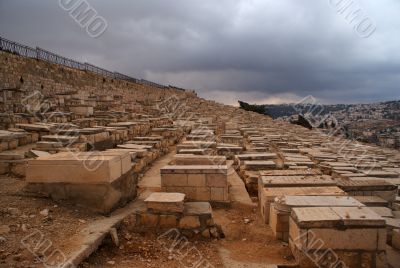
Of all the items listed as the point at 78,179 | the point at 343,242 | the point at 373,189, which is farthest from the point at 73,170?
the point at 373,189

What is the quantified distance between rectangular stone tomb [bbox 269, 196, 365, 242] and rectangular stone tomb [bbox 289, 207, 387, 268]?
687 millimetres

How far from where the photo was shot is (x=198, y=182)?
5.79 m

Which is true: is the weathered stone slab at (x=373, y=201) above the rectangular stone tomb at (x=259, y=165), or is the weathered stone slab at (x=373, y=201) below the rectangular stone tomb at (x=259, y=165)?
below

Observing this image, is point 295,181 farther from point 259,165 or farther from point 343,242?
point 343,242

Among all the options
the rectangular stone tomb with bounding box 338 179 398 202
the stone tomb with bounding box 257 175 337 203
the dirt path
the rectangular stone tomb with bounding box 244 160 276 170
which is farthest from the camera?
the rectangular stone tomb with bounding box 244 160 276 170

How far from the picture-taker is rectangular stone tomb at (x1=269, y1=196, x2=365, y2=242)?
4.30 meters

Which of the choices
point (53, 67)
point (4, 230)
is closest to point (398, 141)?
point (53, 67)

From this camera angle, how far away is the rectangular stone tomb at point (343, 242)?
11.6 feet

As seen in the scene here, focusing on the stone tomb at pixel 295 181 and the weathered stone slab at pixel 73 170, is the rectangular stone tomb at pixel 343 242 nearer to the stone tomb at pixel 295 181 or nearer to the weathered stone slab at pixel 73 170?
the stone tomb at pixel 295 181

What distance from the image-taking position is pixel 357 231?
3.53 m

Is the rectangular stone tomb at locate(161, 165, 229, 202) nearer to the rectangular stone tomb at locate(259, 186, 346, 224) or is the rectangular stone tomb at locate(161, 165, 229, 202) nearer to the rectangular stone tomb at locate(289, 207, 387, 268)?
the rectangular stone tomb at locate(259, 186, 346, 224)

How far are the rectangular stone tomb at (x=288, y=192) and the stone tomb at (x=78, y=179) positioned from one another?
2.27 m

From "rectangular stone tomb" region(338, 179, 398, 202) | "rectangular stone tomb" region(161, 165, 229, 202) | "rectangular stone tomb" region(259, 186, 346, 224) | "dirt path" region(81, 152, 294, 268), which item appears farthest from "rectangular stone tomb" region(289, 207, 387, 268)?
"rectangular stone tomb" region(338, 179, 398, 202)

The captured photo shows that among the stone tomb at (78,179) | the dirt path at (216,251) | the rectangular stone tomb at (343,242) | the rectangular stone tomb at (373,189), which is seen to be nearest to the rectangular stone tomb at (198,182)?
the dirt path at (216,251)
